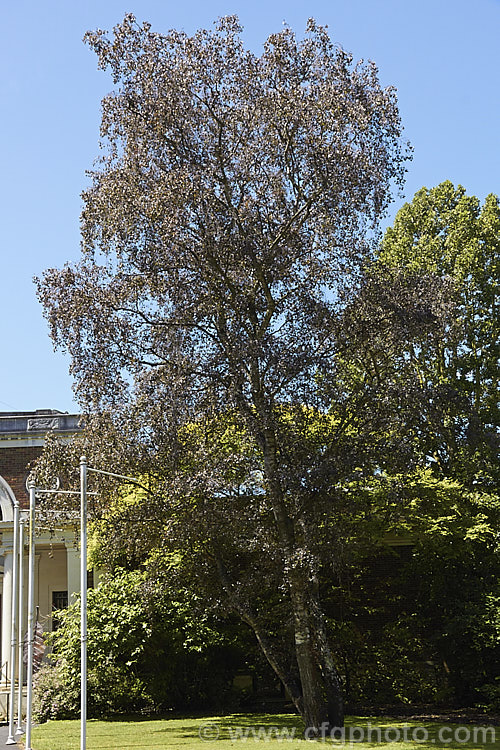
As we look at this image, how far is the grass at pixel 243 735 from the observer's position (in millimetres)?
12312

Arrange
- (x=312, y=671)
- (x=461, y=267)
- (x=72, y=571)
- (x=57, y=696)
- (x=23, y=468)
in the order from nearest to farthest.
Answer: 1. (x=312, y=671)
2. (x=57, y=696)
3. (x=461, y=267)
4. (x=72, y=571)
5. (x=23, y=468)

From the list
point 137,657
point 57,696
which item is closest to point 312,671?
point 137,657

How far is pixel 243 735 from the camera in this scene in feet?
45.0

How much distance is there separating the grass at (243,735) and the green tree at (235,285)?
2.85ft

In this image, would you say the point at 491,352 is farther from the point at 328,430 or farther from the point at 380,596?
the point at 328,430

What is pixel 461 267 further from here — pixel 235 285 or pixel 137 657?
pixel 137 657

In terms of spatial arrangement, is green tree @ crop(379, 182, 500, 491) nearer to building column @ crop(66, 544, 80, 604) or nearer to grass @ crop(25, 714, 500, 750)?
grass @ crop(25, 714, 500, 750)

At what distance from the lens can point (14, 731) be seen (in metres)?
15.1

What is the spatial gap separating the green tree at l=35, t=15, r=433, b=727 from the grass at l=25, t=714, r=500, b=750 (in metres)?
0.87

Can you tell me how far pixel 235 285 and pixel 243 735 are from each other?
7351 mm

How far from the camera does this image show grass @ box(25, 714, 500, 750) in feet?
40.4

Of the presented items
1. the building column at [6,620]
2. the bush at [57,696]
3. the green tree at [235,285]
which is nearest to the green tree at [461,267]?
the green tree at [235,285]

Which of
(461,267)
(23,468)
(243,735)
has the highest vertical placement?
(461,267)

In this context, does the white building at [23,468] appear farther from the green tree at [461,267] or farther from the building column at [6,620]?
the green tree at [461,267]
